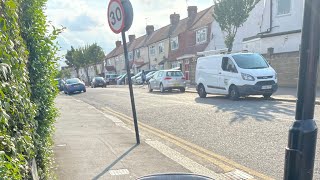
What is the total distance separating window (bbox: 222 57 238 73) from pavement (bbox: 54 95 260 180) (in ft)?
20.9

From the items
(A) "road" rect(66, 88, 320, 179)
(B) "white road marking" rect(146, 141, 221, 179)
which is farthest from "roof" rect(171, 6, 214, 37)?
(B) "white road marking" rect(146, 141, 221, 179)

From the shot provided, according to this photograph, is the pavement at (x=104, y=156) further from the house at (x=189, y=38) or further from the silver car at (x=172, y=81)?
the house at (x=189, y=38)

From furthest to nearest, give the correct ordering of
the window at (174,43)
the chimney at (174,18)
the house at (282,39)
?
the chimney at (174,18) < the window at (174,43) < the house at (282,39)

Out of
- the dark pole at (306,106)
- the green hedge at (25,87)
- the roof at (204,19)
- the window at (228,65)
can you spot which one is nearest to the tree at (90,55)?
the roof at (204,19)

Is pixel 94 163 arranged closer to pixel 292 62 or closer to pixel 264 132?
pixel 264 132

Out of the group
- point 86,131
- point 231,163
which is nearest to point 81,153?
point 86,131

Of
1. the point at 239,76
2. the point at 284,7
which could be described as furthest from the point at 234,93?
the point at 284,7

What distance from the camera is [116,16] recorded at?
5266mm

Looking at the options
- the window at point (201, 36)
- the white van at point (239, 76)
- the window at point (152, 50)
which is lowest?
the white van at point (239, 76)

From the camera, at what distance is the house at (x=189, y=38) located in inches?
1190

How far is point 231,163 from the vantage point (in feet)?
14.8

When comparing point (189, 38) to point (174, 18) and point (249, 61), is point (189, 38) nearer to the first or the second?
point (174, 18)

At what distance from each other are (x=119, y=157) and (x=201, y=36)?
2888cm

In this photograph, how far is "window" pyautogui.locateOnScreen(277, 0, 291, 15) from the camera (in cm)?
1931
